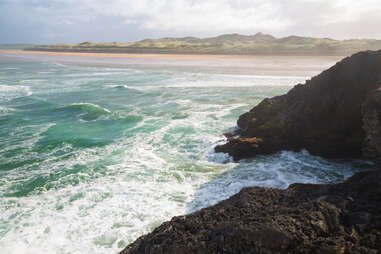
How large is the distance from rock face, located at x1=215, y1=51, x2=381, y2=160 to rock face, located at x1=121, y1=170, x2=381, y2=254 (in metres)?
4.73

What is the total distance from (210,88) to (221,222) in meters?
22.3

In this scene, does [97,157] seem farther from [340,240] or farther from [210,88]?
[210,88]

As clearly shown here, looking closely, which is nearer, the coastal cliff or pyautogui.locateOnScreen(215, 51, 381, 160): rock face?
the coastal cliff

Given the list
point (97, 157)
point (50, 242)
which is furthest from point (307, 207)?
point (97, 157)

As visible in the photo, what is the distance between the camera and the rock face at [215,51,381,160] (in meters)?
9.35

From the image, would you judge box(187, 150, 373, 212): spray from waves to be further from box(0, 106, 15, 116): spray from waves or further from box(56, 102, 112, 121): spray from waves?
box(0, 106, 15, 116): spray from waves

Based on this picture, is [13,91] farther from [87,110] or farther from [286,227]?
[286,227]

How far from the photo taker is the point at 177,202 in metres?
7.27

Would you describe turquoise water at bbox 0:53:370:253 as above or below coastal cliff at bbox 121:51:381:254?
below

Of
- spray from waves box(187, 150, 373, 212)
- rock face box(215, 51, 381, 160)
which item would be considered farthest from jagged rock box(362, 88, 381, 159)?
spray from waves box(187, 150, 373, 212)

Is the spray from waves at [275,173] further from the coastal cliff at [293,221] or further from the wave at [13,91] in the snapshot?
the wave at [13,91]

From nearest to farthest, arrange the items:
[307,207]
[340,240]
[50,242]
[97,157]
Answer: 1. [340,240]
2. [307,207]
3. [50,242]
4. [97,157]

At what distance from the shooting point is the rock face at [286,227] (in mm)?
3639

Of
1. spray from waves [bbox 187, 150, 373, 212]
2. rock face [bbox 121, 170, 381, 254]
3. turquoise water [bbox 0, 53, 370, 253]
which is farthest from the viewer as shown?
spray from waves [bbox 187, 150, 373, 212]
